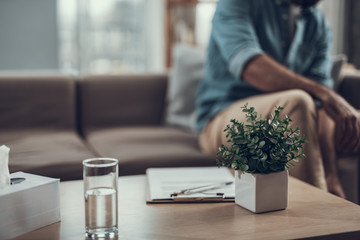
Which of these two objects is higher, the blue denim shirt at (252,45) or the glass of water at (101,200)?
the blue denim shirt at (252,45)

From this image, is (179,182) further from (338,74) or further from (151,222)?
(338,74)

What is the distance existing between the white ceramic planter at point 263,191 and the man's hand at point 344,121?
55cm

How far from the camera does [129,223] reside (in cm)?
81

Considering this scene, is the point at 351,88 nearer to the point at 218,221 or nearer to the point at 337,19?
the point at 218,221

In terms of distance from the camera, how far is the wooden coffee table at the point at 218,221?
75 centimetres

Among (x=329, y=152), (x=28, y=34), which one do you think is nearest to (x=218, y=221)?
(x=329, y=152)

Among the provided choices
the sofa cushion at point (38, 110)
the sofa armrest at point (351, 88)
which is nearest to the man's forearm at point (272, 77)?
the sofa armrest at point (351, 88)

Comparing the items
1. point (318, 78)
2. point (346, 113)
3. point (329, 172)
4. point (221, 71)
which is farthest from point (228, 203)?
point (318, 78)

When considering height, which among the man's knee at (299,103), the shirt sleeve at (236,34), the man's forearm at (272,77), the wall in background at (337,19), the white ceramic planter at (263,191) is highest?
the wall in background at (337,19)

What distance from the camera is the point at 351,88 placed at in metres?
1.85

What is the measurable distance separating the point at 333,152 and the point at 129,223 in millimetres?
792

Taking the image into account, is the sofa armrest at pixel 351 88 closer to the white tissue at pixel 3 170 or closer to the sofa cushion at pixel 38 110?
the sofa cushion at pixel 38 110

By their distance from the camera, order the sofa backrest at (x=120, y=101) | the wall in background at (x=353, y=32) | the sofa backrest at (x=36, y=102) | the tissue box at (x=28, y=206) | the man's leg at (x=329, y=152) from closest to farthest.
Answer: the tissue box at (x=28, y=206) < the man's leg at (x=329, y=152) < the sofa backrest at (x=36, y=102) < the sofa backrest at (x=120, y=101) < the wall in background at (x=353, y=32)

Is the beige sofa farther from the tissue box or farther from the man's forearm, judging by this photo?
the tissue box
